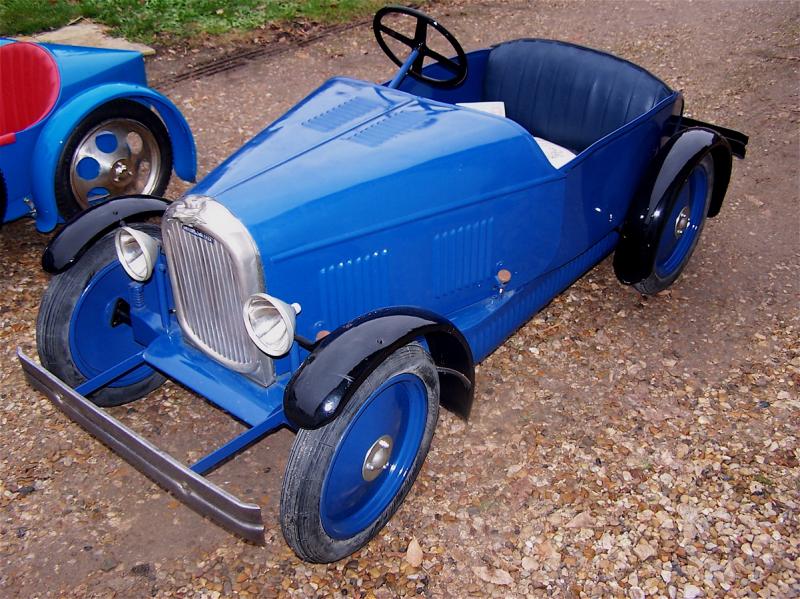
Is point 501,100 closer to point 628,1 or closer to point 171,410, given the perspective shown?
point 171,410

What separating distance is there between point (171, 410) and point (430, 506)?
1309 millimetres

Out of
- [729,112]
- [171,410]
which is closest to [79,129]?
[171,410]

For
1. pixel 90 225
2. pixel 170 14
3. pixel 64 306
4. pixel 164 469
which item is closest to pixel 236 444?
pixel 164 469

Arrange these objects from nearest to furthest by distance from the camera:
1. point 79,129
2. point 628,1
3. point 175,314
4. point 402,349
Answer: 1. point 402,349
2. point 175,314
3. point 79,129
4. point 628,1

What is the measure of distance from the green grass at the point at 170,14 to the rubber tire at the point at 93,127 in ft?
10.4

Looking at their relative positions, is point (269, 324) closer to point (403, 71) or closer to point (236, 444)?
point (236, 444)

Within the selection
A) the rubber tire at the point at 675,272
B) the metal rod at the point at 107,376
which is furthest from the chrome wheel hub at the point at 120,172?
the rubber tire at the point at 675,272

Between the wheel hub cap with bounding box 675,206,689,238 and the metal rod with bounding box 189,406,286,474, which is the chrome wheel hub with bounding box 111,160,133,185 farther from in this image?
the wheel hub cap with bounding box 675,206,689,238

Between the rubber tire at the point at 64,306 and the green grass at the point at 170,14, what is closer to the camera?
the rubber tire at the point at 64,306

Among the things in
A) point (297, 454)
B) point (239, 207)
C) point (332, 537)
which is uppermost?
point (239, 207)

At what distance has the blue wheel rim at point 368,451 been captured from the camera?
8.96 ft

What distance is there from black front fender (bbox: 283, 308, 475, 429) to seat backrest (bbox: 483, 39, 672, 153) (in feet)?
6.52

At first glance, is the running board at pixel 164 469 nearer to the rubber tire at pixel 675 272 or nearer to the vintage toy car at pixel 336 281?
the vintage toy car at pixel 336 281

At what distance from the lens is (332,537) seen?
2.75 m
